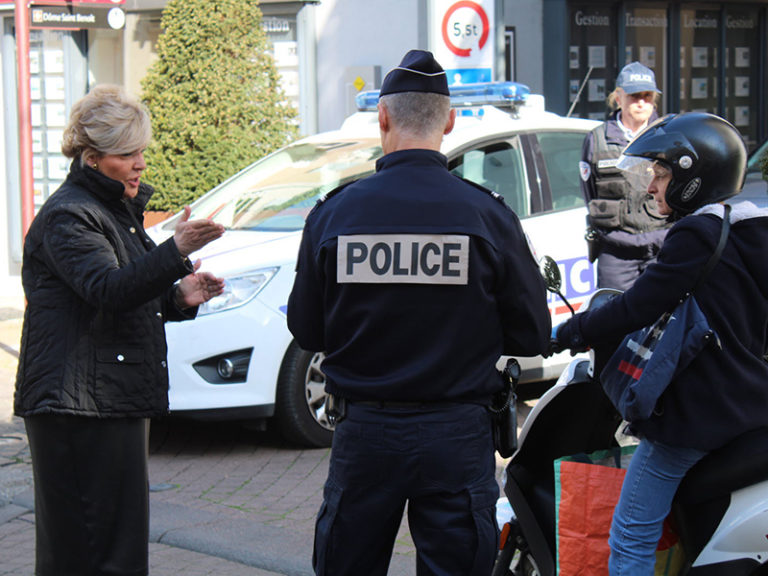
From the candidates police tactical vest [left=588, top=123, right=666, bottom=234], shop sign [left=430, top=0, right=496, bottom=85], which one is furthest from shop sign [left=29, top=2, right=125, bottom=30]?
police tactical vest [left=588, top=123, right=666, bottom=234]

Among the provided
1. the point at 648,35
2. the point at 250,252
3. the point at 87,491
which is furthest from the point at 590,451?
the point at 648,35

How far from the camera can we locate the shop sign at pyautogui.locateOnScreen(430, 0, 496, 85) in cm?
954

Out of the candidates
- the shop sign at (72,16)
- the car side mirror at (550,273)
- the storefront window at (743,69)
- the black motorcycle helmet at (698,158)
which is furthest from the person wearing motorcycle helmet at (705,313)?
the storefront window at (743,69)

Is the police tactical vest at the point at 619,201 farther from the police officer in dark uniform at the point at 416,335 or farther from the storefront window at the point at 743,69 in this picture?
the storefront window at the point at 743,69

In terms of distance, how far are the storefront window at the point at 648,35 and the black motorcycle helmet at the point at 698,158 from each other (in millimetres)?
11425

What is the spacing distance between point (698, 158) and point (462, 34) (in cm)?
679

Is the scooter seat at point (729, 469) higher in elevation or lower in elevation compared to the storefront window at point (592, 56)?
lower

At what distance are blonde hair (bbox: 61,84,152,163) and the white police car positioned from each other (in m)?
2.42

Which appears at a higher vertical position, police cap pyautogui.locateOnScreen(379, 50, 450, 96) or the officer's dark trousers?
police cap pyautogui.locateOnScreen(379, 50, 450, 96)

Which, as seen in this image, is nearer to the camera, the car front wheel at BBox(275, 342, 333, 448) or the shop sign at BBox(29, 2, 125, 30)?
the car front wheel at BBox(275, 342, 333, 448)

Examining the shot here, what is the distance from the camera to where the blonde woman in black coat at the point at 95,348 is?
3.20m

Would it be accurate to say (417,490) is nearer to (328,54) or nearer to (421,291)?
(421,291)

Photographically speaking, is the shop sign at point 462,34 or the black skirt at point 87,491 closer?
the black skirt at point 87,491

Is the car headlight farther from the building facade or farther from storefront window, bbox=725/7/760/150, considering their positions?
storefront window, bbox=725/7/760/150
